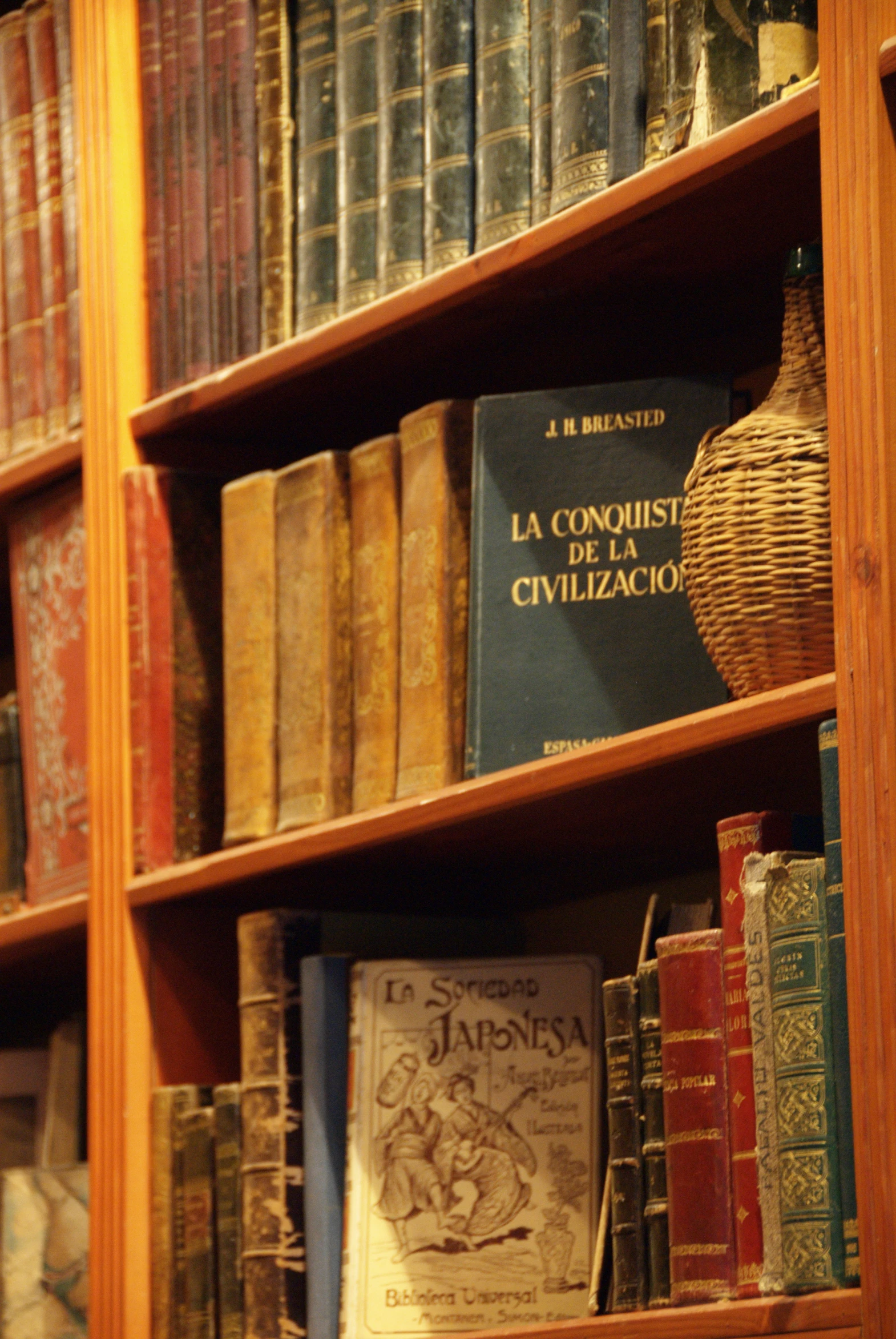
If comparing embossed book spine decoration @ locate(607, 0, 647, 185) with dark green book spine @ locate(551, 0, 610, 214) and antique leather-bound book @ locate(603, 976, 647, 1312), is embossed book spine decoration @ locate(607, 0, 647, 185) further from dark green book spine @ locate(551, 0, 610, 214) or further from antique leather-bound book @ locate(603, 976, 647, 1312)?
antique leather-bound book @ locate(603, 976, 647, 1312)

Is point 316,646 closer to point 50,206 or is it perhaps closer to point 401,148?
point 401,148

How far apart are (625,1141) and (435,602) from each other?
0.40 metres

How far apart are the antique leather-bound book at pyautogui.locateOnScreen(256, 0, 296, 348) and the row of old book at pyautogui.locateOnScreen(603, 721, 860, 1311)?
0.62 meters

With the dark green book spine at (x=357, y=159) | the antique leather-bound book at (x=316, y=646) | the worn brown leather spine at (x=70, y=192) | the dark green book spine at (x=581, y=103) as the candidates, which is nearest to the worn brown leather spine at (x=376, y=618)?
the antique leather-bound book at (x=316, y=646)

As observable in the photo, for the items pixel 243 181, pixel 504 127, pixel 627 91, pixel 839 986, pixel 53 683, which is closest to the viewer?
pixel 839 986

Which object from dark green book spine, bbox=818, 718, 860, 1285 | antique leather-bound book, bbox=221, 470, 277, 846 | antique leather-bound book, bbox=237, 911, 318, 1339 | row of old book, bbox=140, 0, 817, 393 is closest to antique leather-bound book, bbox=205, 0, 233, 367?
row of old book, bbox=140, 0, 817, 393

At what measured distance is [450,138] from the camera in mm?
1385

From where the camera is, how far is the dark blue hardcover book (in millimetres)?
1303

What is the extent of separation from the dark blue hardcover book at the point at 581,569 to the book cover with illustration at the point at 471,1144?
0.68 feet

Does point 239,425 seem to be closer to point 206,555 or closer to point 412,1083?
point 206,555

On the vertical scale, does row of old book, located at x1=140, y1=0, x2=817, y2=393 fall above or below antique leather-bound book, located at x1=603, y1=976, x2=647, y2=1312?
above

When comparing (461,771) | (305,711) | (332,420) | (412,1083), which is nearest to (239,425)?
(332,420)

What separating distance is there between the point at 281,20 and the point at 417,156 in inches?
8.2

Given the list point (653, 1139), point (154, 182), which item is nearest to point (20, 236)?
point (154, 182)
